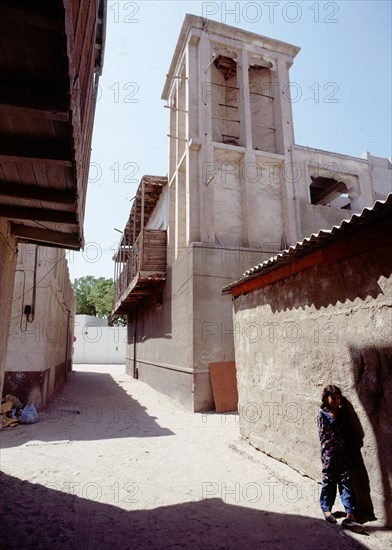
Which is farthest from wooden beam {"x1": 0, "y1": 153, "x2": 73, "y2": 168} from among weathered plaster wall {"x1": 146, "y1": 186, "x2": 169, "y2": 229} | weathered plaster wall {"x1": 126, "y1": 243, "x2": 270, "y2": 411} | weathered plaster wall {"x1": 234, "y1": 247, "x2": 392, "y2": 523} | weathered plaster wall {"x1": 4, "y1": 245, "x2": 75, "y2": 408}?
weathered plaster wall {"x1": 146, "y1": 186, "x2": 169, "y2": 229}

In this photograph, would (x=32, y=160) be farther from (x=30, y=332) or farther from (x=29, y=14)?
(x=30, y=332)

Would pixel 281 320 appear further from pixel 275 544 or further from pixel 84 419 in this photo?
pixel 84 419

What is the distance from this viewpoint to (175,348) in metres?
11.9

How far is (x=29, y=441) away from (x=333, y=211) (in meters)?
12.2

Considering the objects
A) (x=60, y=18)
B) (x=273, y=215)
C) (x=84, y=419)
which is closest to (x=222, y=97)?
(x=273, y=215)

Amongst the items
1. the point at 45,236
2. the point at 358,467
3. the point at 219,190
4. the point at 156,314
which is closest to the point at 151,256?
the point at 156,314

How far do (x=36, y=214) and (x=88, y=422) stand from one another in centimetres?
619

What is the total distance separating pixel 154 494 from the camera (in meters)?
4.48

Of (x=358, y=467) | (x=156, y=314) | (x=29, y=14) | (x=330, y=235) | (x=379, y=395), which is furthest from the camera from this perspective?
(x=156, y=314)

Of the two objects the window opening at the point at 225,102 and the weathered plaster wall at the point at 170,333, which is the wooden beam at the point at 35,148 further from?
the window opening at the point at 225,102

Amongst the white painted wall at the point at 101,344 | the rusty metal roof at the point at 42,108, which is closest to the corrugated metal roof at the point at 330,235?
the rusty metal roof at the point at 42,108

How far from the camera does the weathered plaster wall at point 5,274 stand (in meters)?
4.80

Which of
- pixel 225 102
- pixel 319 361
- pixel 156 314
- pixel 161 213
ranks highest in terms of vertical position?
pixel 225 102

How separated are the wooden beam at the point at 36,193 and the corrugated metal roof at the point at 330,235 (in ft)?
9.31
